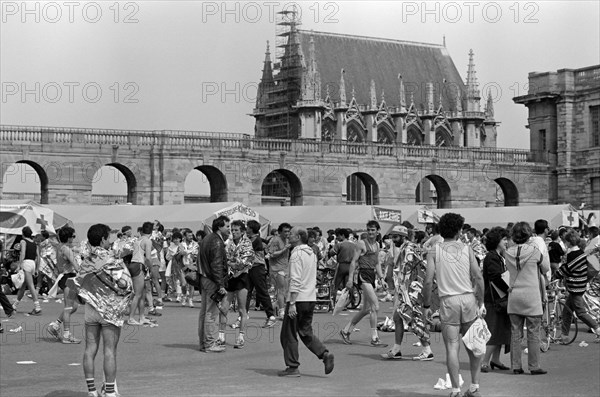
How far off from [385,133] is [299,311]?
2785 inches

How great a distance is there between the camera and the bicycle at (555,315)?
14.7m

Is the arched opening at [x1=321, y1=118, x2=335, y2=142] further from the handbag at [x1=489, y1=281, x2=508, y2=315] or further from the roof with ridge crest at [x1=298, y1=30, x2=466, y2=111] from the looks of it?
the handbag at [x1=489, y1=281, x2=508, y2=315]

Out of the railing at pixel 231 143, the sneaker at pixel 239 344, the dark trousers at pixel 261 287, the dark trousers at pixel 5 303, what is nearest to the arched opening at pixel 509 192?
the railing at pixel 231 143

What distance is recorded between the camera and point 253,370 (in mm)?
12273

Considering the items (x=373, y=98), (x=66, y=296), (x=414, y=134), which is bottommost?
(x=66, y=296)

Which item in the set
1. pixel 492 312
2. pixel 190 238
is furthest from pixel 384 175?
pixel 492 312

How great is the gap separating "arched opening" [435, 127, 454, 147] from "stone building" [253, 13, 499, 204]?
7cm

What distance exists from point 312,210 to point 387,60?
4599 cm

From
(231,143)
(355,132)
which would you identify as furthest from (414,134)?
(231,143)

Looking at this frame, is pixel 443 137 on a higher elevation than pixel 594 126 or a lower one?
higher

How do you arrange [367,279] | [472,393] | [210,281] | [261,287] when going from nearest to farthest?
[472,393]
[210,281]
[367,279]
[261,287]

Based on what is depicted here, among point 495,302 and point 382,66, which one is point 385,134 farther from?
point 495,302

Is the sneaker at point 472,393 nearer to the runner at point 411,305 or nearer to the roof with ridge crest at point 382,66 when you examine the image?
the runner at point 411,305

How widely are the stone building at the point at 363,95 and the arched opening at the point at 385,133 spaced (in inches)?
2.8
